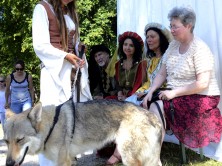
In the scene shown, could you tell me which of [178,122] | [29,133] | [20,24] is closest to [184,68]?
[178,122]

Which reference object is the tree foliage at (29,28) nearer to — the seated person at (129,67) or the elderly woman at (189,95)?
the seated person at (129,67)

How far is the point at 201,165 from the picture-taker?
447 cm

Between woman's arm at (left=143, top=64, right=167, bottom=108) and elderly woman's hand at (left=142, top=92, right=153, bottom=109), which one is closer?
elderly woman's hand at (left=142, top=92, right=153, bottom=109)

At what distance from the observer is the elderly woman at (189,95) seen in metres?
4.06

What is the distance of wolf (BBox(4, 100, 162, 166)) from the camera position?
322cm

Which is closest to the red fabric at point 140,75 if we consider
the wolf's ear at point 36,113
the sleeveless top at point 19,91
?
the wolf's ear at point 36,113

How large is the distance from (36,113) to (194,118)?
6.72ft

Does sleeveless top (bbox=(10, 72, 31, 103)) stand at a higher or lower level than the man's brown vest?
lower

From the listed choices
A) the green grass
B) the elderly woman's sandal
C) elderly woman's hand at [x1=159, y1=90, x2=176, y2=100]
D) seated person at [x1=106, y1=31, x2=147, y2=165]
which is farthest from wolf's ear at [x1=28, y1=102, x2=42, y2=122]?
the green grass

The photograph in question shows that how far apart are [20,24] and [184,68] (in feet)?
53.0

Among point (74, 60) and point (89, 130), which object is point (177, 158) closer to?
point (89, 130)

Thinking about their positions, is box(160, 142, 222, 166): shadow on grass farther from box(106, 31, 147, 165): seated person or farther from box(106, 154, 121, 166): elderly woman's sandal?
box(106, 31, 147, 165): seated person

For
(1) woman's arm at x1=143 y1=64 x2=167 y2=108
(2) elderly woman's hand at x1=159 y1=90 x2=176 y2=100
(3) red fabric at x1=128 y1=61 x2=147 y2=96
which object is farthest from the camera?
(3) red fabric at x1=128 y1=61 x2=147 y2=96

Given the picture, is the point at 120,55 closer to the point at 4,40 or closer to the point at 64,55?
the point at 64,55
